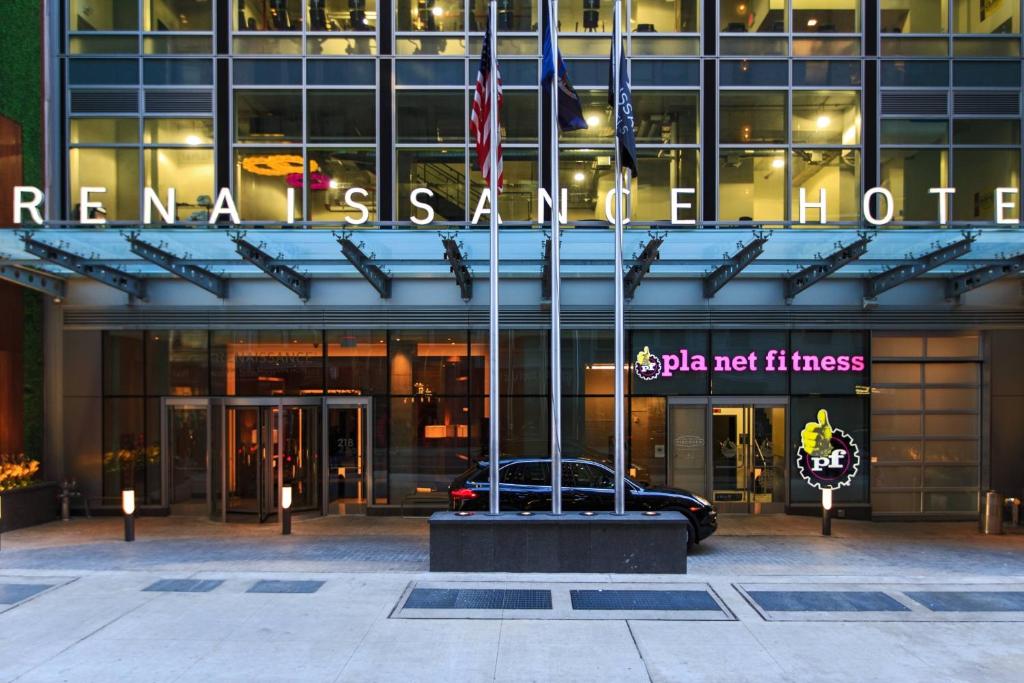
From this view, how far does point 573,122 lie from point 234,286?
28.2ft

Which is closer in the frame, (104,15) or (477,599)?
(477,599)

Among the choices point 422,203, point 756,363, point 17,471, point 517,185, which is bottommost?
point 17,471

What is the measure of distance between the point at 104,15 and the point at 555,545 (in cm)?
1477

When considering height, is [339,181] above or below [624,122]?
above

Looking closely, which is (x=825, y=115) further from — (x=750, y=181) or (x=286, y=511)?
(x=286, y=511)

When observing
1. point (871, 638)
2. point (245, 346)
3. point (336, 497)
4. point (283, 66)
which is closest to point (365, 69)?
point (283, 66)

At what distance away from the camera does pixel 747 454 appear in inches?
617

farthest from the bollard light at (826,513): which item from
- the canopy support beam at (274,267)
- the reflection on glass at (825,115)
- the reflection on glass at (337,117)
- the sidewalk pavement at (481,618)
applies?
the reflection on glass at (337,117)

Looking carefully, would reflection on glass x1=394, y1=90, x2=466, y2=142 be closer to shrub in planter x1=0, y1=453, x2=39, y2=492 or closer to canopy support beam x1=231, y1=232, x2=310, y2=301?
canopy support beam x1=231, y1=232, x2=310, y2=301

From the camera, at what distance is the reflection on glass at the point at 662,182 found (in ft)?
51.6

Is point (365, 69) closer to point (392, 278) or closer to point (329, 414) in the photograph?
point (392, 278)

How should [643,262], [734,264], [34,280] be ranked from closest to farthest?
[643,262]
[734,264]
[34,280]

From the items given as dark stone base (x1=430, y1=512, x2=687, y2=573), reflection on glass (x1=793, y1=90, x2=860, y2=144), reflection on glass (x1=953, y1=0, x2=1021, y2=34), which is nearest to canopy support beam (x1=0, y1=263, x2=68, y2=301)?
dark stone base (x1=430, y1=512, x2=687, y2=573)

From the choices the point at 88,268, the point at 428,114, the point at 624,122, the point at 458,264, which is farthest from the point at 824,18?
the point at 88,268
